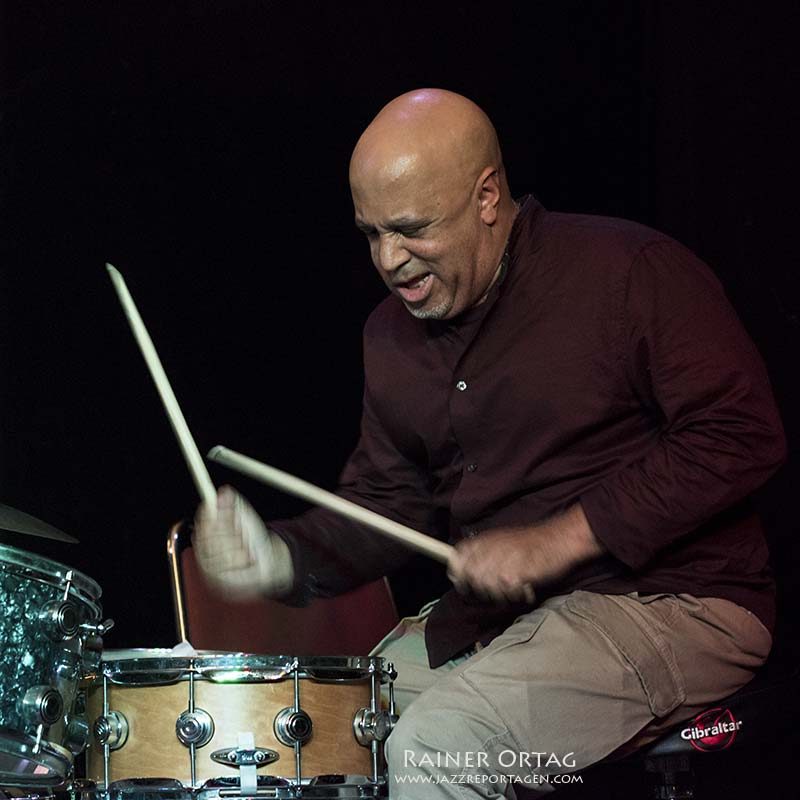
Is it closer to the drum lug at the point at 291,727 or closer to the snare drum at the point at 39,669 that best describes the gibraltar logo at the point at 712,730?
the drum lug at the point at 291,727

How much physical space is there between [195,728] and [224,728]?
46mm

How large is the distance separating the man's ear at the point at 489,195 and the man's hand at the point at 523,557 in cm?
51

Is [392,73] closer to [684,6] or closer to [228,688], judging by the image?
[684,6]

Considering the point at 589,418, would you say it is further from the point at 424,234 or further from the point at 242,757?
the point at 242,757

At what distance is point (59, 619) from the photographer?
1897 millimetres

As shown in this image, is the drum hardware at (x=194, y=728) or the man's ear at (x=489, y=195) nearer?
the drum hardware at (x=194, y=728)

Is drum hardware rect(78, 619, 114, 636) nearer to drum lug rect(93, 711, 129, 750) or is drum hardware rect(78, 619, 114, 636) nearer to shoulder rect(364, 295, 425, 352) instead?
drum lug rect(93, 711, 129, 750)

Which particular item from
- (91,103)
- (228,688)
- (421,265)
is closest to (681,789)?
(228,688)

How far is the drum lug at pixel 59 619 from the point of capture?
1.89 meters

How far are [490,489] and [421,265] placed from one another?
368mm

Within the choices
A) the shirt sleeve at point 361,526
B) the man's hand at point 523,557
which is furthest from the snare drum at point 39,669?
the man's hand at point 523,557

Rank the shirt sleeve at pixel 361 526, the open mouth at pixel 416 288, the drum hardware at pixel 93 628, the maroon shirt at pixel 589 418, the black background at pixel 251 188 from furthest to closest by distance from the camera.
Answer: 1. the black background at pixel 251 188
2. the shirt sleeve at pixel 361 526
3. the open mouth at pixel 416 288
4. the drum hardware at pixel 93 628
5. the maroon shirt at pixel 589 418

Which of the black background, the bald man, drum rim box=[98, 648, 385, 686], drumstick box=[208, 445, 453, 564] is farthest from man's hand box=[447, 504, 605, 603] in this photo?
the black background

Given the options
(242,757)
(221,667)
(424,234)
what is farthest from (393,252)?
(242,757)
